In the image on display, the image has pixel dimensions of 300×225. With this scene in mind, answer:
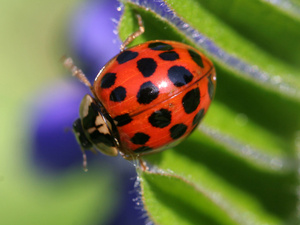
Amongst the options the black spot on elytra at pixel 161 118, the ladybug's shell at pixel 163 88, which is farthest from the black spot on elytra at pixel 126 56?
the black spot on elytra at pixel 161 118

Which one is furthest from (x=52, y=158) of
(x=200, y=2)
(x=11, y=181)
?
(x=200, y=2)

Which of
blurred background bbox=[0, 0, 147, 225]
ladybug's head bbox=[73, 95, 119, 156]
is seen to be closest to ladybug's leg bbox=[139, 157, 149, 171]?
ladybug's head bbox=[73, 95, 119, 156]

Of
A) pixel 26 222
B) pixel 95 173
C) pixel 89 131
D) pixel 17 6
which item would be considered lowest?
pixel 26 222

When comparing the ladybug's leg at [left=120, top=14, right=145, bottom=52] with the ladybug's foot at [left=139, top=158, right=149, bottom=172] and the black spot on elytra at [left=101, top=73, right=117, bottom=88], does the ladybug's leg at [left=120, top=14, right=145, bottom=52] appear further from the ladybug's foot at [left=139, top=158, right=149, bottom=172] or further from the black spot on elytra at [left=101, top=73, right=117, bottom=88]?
the ladybug's foot at [left=139, top=158, right=149, bottom=172]

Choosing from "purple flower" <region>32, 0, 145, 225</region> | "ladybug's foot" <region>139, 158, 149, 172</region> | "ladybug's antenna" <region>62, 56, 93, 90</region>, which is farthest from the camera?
"purple flower" <region>32, 0, 145, 225</region>

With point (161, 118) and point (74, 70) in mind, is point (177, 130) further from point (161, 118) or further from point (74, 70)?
point (74, 70)

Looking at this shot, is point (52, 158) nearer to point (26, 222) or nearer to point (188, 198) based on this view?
point (26, 222)

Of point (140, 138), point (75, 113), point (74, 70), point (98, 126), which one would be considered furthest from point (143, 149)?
point (75, 113)

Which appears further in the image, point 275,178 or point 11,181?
point 11,181
